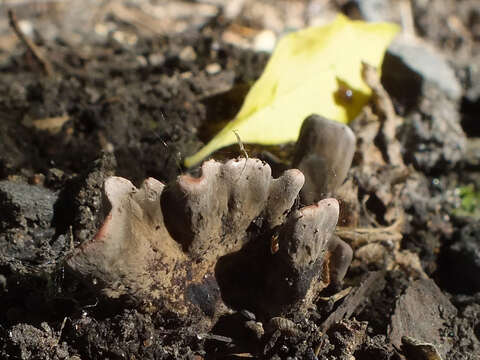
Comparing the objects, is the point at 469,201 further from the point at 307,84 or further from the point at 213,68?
the point at 213,68

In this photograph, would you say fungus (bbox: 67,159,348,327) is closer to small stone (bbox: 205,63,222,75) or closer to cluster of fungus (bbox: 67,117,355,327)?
cluster of fungus (bbox: 67,117,355,327)

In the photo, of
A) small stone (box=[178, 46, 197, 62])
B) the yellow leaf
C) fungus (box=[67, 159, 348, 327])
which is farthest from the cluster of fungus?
small stone (box=[178, 46, 197, 62])

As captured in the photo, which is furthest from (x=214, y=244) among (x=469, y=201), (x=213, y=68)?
(x=213, y=68)

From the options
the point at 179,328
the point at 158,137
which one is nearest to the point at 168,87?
the point at 158,137

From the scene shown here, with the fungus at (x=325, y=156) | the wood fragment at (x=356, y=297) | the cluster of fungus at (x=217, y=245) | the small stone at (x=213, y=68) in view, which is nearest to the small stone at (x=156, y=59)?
the small stone at (x=213, y=68)

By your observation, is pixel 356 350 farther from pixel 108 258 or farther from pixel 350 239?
pixel 108 258
